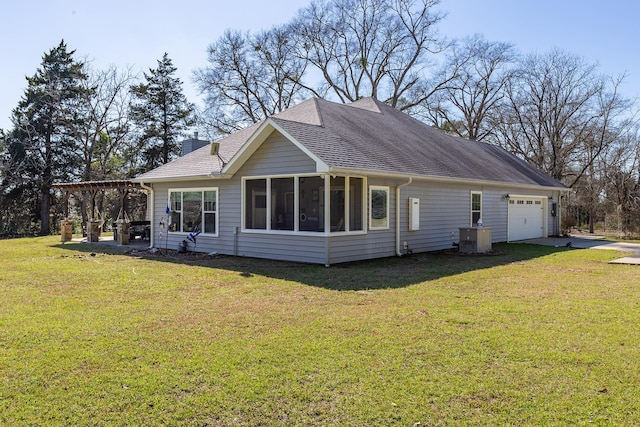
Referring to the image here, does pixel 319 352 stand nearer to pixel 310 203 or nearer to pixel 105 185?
pixel 310 203

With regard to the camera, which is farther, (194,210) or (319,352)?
(194,210)

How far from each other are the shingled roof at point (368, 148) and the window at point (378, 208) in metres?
0.66

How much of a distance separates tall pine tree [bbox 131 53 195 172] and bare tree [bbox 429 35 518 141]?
1749 cm

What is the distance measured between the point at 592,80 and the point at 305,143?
905 inches

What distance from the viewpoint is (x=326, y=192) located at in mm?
9820

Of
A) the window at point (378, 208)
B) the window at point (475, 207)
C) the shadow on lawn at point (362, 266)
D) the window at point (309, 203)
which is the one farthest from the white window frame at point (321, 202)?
the window at point (475, 207)

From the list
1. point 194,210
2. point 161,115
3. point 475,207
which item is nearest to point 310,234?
point 194,210

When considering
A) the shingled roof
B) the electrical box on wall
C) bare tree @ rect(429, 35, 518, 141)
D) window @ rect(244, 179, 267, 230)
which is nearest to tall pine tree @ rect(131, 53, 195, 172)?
the shingled roof

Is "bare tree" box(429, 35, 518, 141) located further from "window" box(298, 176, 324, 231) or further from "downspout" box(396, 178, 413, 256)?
"window" box(298, 176, 324, 231)

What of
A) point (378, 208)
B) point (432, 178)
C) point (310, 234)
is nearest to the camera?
point (310, 234)

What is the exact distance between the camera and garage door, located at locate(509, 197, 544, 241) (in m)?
17.3

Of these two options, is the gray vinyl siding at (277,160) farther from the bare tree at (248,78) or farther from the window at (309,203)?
the bare tree at (248,78)

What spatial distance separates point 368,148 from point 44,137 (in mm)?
23147

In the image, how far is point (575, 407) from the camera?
309cm
